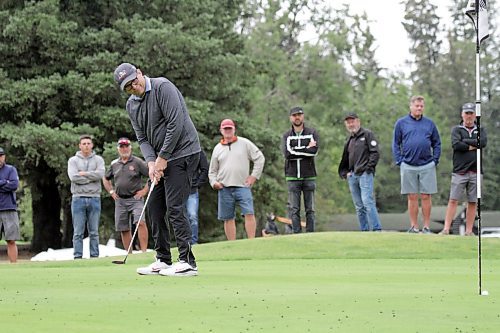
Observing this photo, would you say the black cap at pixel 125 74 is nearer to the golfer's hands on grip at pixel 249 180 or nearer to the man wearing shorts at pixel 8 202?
the golfer's hands on grip at pixel 249 180

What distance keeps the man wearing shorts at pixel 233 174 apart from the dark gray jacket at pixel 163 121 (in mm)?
5899

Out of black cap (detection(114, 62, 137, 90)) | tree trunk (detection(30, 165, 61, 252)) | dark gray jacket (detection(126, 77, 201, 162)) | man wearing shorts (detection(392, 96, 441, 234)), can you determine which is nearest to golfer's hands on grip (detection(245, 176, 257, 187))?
man wearing shorts (detection(392, 96, 441, 234))

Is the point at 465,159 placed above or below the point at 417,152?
below

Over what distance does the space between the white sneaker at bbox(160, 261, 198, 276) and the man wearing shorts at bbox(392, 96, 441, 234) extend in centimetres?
647

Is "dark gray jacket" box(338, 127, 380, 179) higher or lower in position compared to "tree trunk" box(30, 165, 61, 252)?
higher

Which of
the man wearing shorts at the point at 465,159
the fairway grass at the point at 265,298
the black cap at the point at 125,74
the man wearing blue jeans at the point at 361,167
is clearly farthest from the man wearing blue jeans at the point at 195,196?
the black cap at the point at 125,74

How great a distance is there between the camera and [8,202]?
15.1 metres

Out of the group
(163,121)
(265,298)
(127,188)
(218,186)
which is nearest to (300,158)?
(218,186)

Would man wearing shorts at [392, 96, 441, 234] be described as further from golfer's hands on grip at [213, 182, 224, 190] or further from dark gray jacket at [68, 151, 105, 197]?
dark gray jacket at [68, 151, 105, 197]

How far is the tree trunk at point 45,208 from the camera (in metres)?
27.0

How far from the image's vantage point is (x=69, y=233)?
30.2 metres

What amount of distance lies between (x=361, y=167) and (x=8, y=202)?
5459 mm

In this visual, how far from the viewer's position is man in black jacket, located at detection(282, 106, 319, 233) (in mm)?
15352

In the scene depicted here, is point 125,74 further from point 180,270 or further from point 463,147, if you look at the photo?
point 463,147
